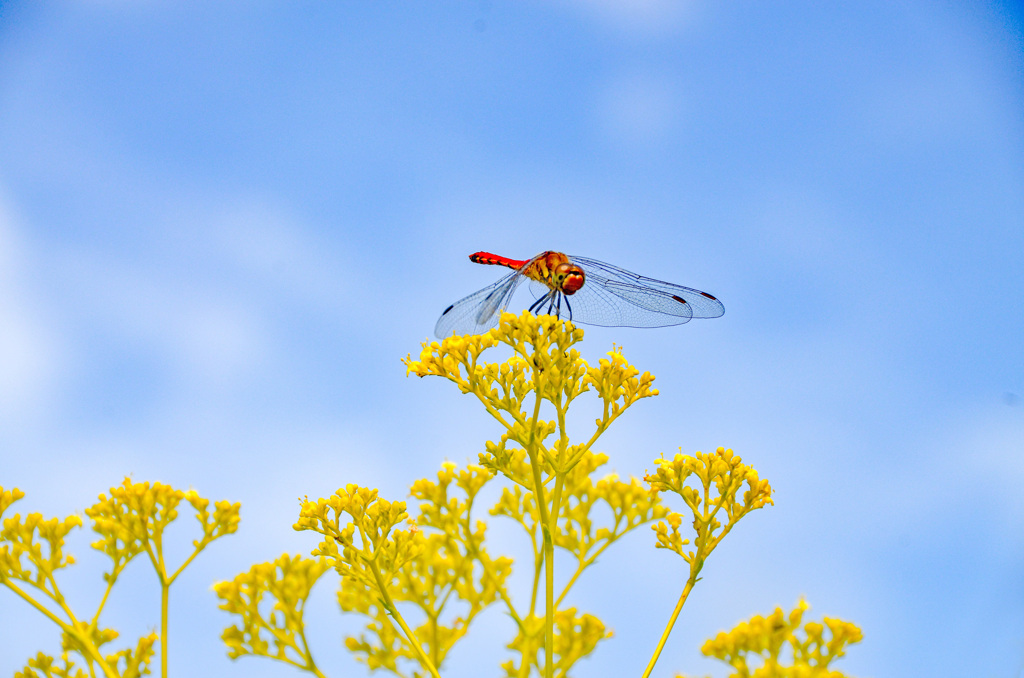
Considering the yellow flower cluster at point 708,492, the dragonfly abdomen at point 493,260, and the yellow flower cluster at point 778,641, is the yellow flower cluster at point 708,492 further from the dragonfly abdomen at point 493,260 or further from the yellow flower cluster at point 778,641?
the dragonfly abdomen at point 493,260

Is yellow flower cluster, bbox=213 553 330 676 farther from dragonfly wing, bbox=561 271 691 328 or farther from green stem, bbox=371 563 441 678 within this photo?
dragonfly wing, bbox=561 271 691 328

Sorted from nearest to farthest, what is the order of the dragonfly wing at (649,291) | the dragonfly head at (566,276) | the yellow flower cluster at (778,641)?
the yellow flower cluster at (778,641) < the dragonfly head at (566,276) < the dragonfly wing at (649,291)

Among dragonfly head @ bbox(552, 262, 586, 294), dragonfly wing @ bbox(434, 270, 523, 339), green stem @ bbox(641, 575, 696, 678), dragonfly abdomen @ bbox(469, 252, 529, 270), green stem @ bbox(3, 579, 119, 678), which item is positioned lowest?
green stem @ bbox(3, 579, 119, 678)

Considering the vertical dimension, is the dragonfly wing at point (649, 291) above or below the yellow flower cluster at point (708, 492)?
above

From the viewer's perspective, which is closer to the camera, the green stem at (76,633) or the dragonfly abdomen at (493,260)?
the green stem at (76,633)

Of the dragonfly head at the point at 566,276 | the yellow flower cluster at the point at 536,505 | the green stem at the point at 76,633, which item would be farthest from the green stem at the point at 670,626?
the green stem at the point at 76,633

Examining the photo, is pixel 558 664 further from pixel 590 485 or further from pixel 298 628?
pixel 298 628

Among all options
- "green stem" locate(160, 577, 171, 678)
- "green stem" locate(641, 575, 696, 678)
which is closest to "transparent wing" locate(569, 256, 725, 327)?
"green stem" locate(641, 575, 696, 678)
